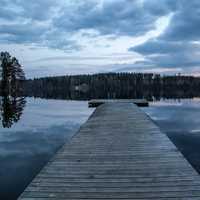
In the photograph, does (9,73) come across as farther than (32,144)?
Yes

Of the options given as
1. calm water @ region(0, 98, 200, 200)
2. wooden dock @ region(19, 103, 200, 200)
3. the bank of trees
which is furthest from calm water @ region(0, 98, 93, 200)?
the bank of trees

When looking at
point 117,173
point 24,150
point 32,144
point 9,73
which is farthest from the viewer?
point 9,73

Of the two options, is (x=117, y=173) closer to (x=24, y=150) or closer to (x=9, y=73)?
(x=24, y=150)

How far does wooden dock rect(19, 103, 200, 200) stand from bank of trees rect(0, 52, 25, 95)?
5277cm

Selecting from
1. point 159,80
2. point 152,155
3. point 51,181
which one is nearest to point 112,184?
point 51,181

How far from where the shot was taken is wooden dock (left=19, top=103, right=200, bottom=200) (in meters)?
5.27

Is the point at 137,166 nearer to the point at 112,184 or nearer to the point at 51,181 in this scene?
the point at 112,184

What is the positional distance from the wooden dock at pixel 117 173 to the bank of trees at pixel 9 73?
52774 mm

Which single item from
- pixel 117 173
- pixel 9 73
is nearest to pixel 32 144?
pixel 117 173

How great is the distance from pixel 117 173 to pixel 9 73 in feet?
188

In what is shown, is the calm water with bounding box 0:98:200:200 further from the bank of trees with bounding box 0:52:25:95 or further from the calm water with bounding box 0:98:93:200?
the bank of trees with bounding box 0:52:25:95

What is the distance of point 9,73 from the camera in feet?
201

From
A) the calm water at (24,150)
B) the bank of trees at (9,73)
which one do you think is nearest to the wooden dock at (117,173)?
the calm water at (24,150)

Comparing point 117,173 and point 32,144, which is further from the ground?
point 117,173
